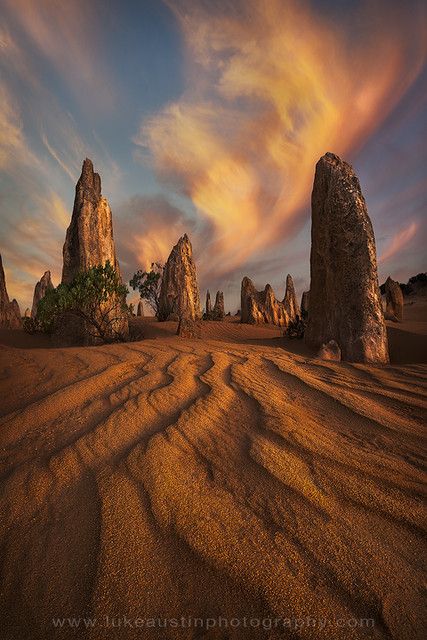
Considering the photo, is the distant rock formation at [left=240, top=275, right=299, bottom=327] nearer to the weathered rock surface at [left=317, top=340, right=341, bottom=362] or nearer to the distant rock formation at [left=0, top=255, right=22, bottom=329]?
the weathered rock surface at [left=317, top=340, right=341, bottom=362]

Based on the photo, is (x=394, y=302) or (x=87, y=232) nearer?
(x=87, y=232)

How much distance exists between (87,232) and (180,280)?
37.7 ft

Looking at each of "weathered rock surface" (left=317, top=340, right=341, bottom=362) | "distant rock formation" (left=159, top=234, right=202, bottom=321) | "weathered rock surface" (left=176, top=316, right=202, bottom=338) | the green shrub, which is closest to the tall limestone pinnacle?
the green shrub

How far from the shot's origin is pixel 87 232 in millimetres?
14328

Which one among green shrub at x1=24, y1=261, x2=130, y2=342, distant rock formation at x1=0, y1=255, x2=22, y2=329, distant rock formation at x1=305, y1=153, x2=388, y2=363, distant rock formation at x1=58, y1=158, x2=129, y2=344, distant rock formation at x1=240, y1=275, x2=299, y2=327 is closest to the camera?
distant rock formation at x1=305, y1=153, x2=388, y2=363

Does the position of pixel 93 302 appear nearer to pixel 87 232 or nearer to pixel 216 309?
pixel 87 232

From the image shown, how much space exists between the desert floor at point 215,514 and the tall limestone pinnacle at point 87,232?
41.0 ft

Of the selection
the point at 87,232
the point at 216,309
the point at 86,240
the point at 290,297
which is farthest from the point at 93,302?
the point at 290,297

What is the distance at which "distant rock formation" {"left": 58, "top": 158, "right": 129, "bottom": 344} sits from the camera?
1298 cm

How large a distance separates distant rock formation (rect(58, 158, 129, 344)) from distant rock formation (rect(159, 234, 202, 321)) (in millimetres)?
8985

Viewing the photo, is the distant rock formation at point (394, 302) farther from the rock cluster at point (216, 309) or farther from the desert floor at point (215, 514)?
the desert floor at point (215, 514)

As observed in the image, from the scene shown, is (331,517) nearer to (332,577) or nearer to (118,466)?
(332,577)

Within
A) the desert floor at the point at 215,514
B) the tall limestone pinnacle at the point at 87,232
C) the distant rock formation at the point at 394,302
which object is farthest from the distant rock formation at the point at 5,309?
the distant rock formation at the point at 394,302

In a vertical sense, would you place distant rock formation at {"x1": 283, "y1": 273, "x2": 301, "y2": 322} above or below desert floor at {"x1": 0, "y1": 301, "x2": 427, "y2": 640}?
above
